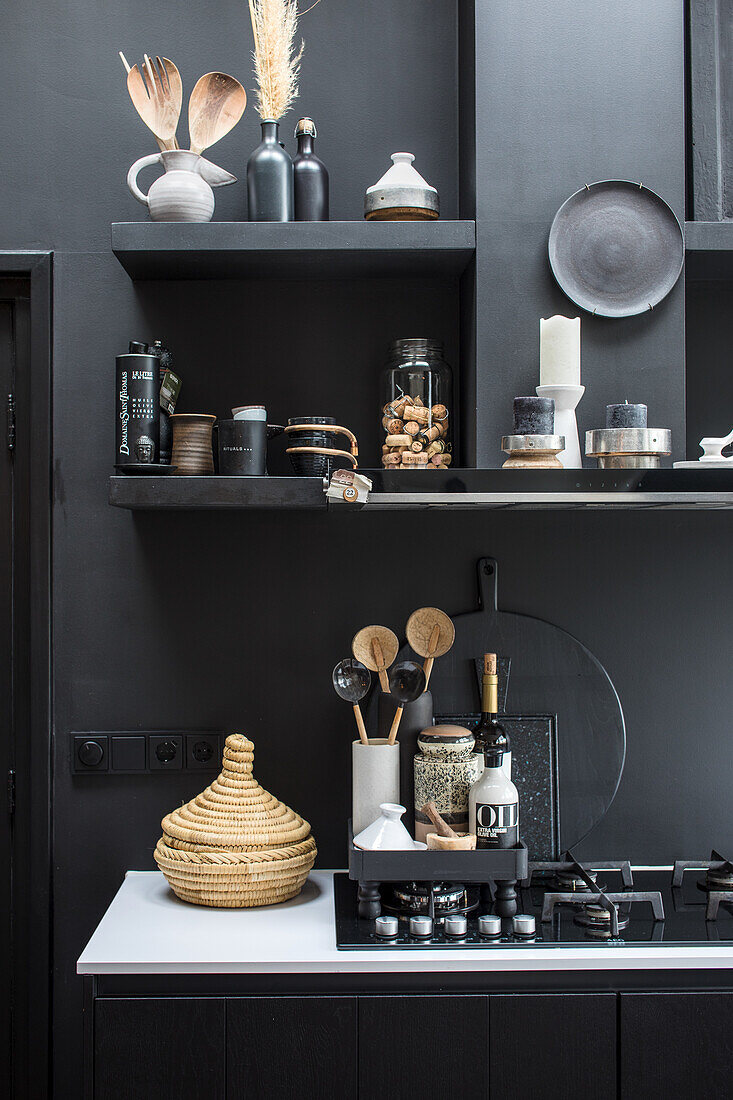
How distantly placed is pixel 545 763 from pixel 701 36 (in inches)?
55.5

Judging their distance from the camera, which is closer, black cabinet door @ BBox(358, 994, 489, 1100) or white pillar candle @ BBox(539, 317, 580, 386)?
black cabinet door @ BBox(358, 994, 489, 1100)

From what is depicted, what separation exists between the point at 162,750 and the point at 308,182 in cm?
114

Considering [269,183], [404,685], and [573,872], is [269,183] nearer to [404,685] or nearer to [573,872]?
[404,685]

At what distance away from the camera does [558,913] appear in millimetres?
1652

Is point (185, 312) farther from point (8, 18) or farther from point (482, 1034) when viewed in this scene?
point (482, 1034)

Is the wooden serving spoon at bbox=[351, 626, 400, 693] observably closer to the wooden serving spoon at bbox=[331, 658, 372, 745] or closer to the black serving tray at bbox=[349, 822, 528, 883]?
the wooden serving spoon at bbox=[331, 658, 372, 745]

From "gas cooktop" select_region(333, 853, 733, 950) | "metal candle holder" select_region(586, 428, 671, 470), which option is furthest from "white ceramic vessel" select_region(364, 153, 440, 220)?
"gas cooktop" select_region(333, 853, 733, 950)

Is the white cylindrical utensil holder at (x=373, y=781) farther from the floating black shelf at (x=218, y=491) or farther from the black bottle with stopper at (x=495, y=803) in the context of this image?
the floating black shelf at (x=218, y=491)

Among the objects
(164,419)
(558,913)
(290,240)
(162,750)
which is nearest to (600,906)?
(558,913)

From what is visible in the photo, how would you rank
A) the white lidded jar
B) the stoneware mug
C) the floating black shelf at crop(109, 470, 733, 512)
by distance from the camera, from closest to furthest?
the floating black shelf at crop(109, 470, 733, 512), the white lidded jar, the stoneware mug

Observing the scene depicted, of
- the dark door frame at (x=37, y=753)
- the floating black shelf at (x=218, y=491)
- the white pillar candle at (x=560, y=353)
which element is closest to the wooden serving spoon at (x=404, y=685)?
the floating black shelf at (x=218, y=491)

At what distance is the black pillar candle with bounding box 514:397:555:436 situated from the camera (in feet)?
5.36

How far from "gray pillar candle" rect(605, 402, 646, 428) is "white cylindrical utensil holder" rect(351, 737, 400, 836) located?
70 cm

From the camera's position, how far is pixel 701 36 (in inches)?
69.9
